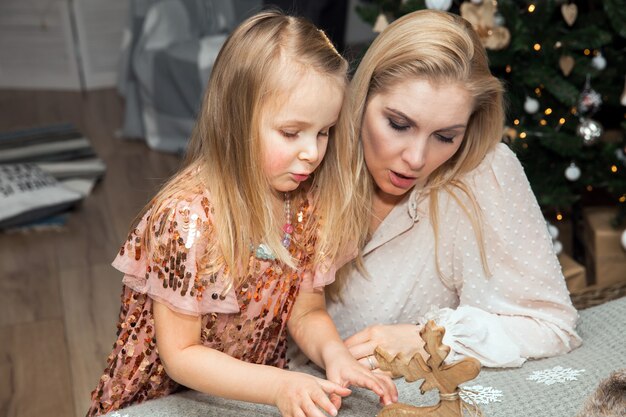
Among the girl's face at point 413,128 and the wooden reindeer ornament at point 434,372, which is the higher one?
the girl's face at point 413,128

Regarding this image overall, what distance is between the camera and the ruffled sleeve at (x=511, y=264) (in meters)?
1.45

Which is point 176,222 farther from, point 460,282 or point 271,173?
point 460,282

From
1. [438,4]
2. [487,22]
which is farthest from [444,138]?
[487,22]

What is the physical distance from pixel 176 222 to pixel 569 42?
1.36m

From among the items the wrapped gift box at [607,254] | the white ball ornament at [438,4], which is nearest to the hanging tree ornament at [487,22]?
the white ball ornament at [438,4]

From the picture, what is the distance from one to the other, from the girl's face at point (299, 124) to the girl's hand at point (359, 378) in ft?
0.91

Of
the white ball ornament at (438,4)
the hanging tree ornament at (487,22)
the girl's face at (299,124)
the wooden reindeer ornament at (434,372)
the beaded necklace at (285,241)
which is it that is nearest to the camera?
the wooden reindeer ornament at (434,372)

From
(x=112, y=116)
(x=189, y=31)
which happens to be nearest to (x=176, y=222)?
(x=189, y=31)

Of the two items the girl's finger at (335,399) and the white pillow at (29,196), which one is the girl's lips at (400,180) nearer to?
the girl's finger at (335,399)

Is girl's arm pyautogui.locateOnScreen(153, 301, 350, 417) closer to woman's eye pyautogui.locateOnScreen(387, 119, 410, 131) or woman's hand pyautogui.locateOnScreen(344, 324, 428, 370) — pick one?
woman's hand pyautogui.locateOnScreen(344, 324, 428, 370)

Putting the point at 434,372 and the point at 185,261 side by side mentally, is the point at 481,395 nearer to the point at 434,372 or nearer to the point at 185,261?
the point at 434,372

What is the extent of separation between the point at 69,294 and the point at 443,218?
59.2 inches

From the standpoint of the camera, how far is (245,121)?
124cm

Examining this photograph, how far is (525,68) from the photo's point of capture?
225cm
